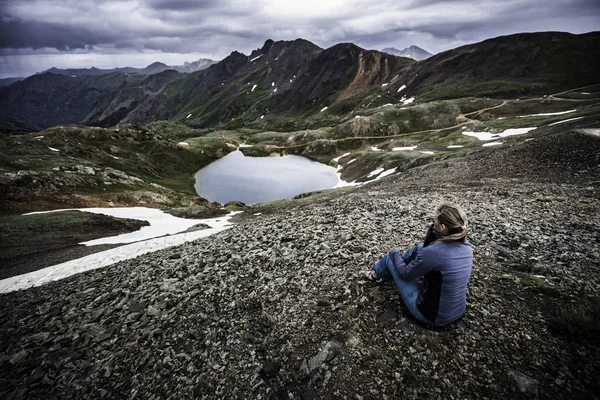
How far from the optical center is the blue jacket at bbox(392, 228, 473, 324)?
22.5ft

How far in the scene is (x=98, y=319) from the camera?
11.0 meters

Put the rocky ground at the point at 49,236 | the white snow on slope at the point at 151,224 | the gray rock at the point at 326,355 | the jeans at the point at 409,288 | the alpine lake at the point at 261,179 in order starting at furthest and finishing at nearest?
the alpine lake at the point at 261,179 < the white snow on slope at the point at 151,224 < the rocky ground at the point at 49,236 < the jeans at the point at 409,288 < the gray rock at the point at 326,355

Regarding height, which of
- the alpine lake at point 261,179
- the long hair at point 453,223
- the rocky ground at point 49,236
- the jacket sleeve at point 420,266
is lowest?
the alpine lake at point 261,179

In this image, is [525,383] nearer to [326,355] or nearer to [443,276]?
[443,276]

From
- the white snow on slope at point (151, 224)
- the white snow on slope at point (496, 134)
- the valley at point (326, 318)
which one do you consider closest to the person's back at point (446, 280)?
the valley at point (326, 318)

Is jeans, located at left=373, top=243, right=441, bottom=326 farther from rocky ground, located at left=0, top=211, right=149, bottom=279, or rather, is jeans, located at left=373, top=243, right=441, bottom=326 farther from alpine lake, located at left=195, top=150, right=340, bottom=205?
alpine lake, located at left=195, top=150, right=340, bottom=205

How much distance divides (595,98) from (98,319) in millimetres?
201147

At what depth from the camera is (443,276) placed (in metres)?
6.89

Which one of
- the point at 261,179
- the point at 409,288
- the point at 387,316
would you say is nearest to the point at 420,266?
the point at 409,288

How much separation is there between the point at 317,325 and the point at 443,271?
4152 mm

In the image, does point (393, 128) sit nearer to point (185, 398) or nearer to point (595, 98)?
point (595, 98)

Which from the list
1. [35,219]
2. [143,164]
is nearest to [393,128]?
[143,164]

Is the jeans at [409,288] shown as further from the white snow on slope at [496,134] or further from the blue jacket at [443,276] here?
the white snow on slope at [496,134]

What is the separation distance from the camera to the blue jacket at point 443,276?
6863 mm
